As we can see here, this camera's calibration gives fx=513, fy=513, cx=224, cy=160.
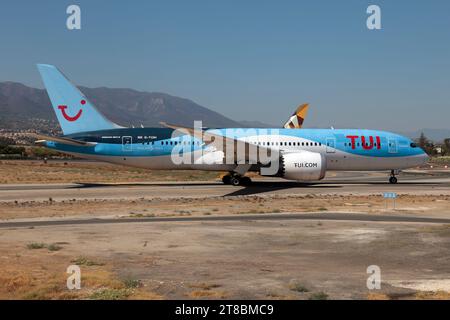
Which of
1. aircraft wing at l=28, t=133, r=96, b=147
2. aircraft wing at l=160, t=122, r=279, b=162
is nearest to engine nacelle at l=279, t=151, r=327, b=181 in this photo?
aircraft wing at l=160, t=122, r=279, b=162

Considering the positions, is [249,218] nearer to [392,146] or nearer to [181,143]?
[181,143]

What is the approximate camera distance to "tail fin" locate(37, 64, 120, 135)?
43.4 m

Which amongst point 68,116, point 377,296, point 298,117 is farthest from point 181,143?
point 298,117

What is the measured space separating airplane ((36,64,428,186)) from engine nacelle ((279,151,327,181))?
275cm

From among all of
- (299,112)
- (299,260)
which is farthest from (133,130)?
(299,112)

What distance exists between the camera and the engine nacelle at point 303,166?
129 ft

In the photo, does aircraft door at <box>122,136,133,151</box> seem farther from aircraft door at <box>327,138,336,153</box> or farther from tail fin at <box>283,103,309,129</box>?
tail fin at <box>283,103,309,129</box>

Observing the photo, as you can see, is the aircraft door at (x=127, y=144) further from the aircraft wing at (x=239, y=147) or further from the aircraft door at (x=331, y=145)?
the aircraft door at (x=331, y=145)

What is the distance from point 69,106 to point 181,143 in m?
10.1

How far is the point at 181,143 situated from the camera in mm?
43469

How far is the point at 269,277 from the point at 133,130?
32.1 m
